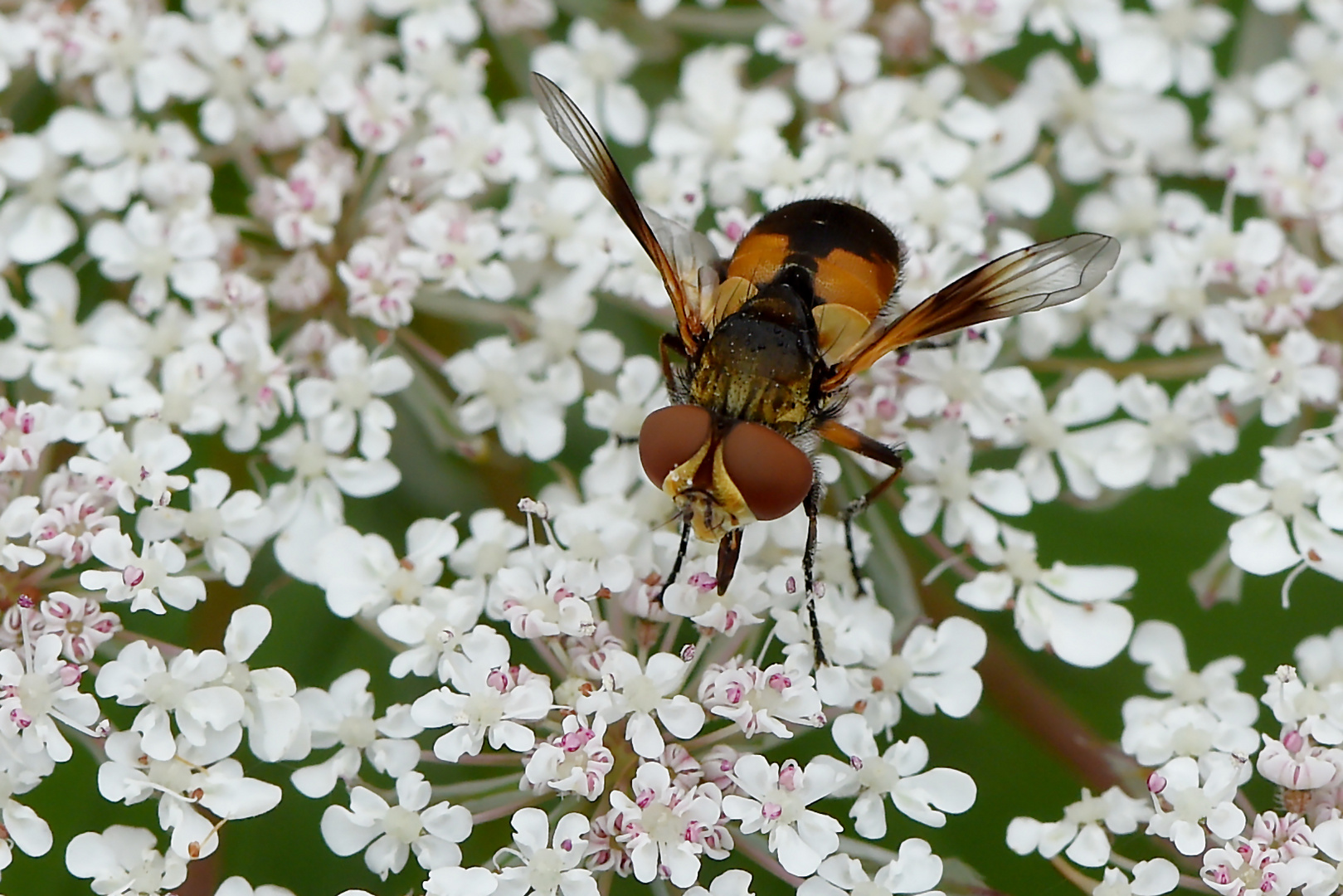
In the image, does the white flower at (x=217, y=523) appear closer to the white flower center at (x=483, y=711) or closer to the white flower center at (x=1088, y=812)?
the white flower center at (x=483, y=711)

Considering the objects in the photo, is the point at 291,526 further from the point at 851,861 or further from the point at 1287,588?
the point at 1287,588

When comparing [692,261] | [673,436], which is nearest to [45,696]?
[673,436]

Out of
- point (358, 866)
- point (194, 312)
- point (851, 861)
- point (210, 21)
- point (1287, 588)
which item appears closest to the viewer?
point (851, 861)

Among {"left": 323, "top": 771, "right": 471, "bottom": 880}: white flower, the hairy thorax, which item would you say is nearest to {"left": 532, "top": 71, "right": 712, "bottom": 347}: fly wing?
the hairy thorax

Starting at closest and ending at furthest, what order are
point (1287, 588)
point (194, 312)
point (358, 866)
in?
point (358, 866) → point (1287, 588) → point (194, 312)

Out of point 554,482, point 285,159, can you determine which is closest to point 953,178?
point 554,482

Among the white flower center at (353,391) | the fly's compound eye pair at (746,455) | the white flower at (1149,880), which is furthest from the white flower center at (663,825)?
the white flower center at (353,391)
